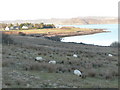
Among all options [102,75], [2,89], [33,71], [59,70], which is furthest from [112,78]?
[2,89]

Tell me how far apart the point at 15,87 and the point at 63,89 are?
5.26 ft

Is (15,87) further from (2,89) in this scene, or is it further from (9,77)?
(9,77)

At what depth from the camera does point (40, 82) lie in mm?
9062

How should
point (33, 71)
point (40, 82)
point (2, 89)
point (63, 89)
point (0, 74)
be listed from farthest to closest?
1. point (33, 71)
2. point (0, 74)
3. point (40, 82)
4. point (63, 89)
5. point (2, 89)

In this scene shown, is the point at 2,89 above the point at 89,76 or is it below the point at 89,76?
above

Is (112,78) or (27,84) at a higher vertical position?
(27,84)

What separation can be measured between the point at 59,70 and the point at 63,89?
4583mm

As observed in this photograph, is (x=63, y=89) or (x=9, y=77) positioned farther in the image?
(x=9, y=77)

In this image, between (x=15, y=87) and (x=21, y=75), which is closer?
(x=15, y=87)

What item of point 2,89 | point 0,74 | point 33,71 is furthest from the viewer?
point 33,71

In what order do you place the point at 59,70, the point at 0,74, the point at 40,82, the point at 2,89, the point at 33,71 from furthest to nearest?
the point at 59,70 → the point at 33,71 → the point at 0,74 → the point at 40,82 → the point at 2,89

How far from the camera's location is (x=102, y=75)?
12336 mm

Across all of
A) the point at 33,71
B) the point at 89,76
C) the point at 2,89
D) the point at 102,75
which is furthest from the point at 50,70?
the point at 2,89

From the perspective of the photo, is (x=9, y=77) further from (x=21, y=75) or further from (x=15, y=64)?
(x=15, y=64)
